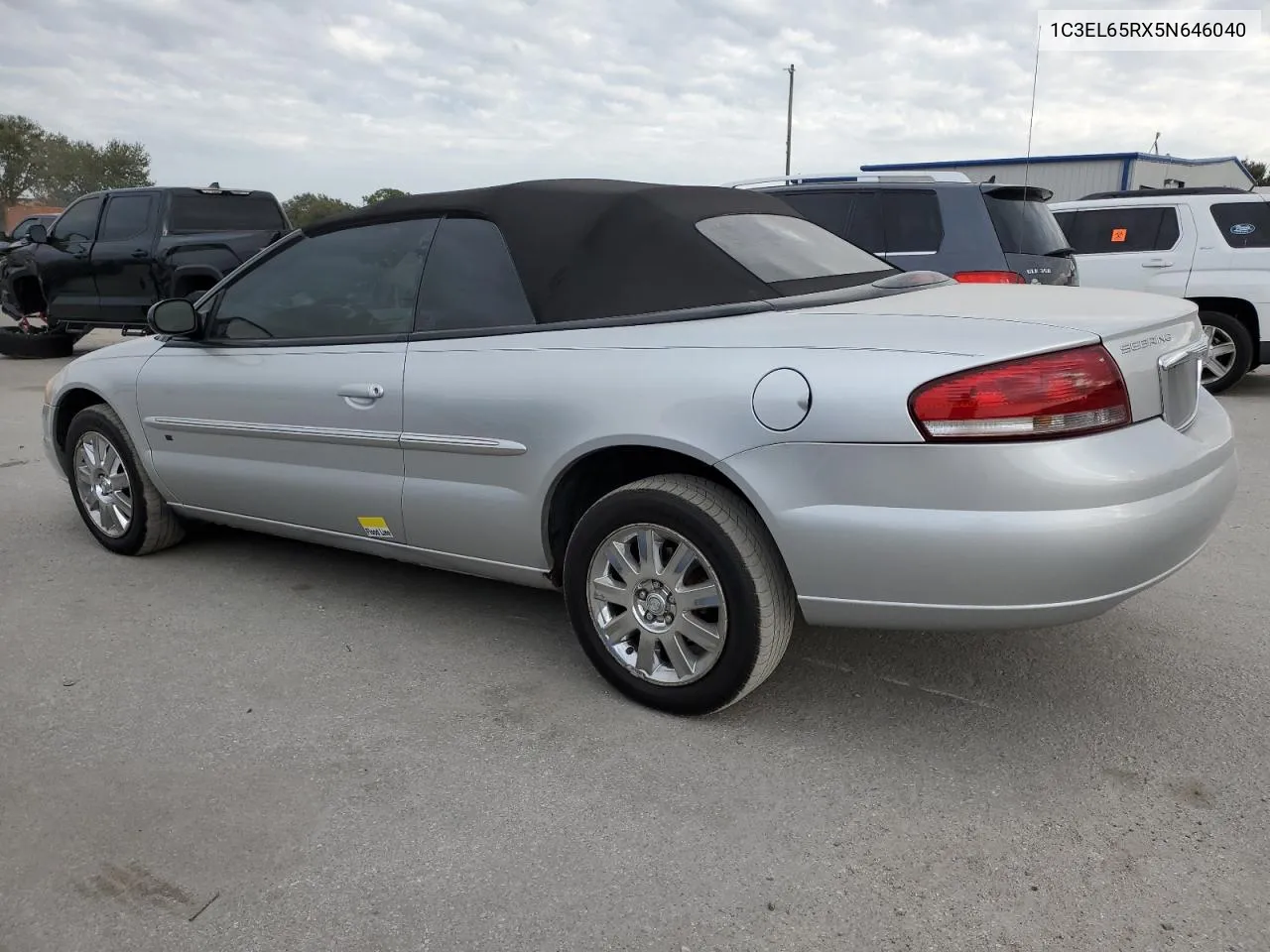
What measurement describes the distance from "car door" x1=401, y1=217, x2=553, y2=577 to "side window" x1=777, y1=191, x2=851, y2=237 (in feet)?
15.9

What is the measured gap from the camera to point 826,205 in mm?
7977

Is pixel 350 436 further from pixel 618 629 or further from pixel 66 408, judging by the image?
pixel 66 408

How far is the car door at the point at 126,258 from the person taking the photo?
11453 mm

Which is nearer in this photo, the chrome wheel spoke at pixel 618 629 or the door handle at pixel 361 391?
the chrome wheel spoke at pixel 618 629

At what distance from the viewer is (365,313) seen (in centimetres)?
371

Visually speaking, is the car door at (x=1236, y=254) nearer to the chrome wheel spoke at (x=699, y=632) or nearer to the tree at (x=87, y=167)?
the chrome wheel spoke at (x=699, y=632)

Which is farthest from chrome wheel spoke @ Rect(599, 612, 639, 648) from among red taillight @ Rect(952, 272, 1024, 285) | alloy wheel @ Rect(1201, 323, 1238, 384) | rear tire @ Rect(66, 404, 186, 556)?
alloy wheel @ Rect(1201, 323, 1238, 384)

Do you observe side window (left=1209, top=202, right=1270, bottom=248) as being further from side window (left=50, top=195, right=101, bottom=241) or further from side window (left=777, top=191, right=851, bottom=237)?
side window (left=50, top=195, right=101, bottom=241)

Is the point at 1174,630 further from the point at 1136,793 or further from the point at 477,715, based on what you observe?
the point at 477,715

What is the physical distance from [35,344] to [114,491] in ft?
33.4

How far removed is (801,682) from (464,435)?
1.32 meters

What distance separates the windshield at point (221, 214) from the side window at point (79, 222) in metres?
1.26

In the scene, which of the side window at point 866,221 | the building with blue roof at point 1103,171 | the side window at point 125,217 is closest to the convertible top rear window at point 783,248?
the side window at point 866,221

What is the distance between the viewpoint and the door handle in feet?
11.5
